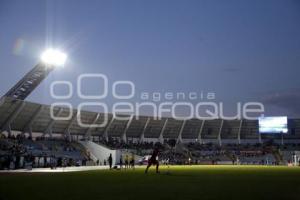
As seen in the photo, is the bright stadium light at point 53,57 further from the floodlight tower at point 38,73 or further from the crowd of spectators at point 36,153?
the crowd of spectators at point 36,153

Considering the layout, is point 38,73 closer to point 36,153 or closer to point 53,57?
point 53,57

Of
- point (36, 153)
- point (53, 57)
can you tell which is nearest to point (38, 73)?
point (53, 57)

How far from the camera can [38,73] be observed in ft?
198

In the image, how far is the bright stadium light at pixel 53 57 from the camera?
5653 cm

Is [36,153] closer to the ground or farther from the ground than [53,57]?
closer to the ground

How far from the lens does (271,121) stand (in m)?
89.8

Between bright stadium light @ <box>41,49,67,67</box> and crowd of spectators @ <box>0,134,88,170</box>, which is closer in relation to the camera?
crowd of spectators @ <box>0,134,88,170</box>

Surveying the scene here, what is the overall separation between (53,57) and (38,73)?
4.54 m

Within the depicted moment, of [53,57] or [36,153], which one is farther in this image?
[36,153]

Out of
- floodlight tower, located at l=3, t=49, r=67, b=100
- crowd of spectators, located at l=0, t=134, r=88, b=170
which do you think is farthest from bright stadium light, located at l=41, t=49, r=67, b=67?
crowd of spectators, located at l=0, t=134, r=88, b=170

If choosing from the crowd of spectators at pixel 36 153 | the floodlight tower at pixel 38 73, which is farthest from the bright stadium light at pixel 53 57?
the crowd of spectators at pixel 36 153

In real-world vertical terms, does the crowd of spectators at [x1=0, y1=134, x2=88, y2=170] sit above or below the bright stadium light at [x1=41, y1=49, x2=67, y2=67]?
below

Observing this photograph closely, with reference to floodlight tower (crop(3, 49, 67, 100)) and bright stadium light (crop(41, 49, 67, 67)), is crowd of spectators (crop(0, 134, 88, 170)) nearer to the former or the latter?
floodlight tower (crop(3, 49, 67, 100))

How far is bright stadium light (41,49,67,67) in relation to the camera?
56.5m
